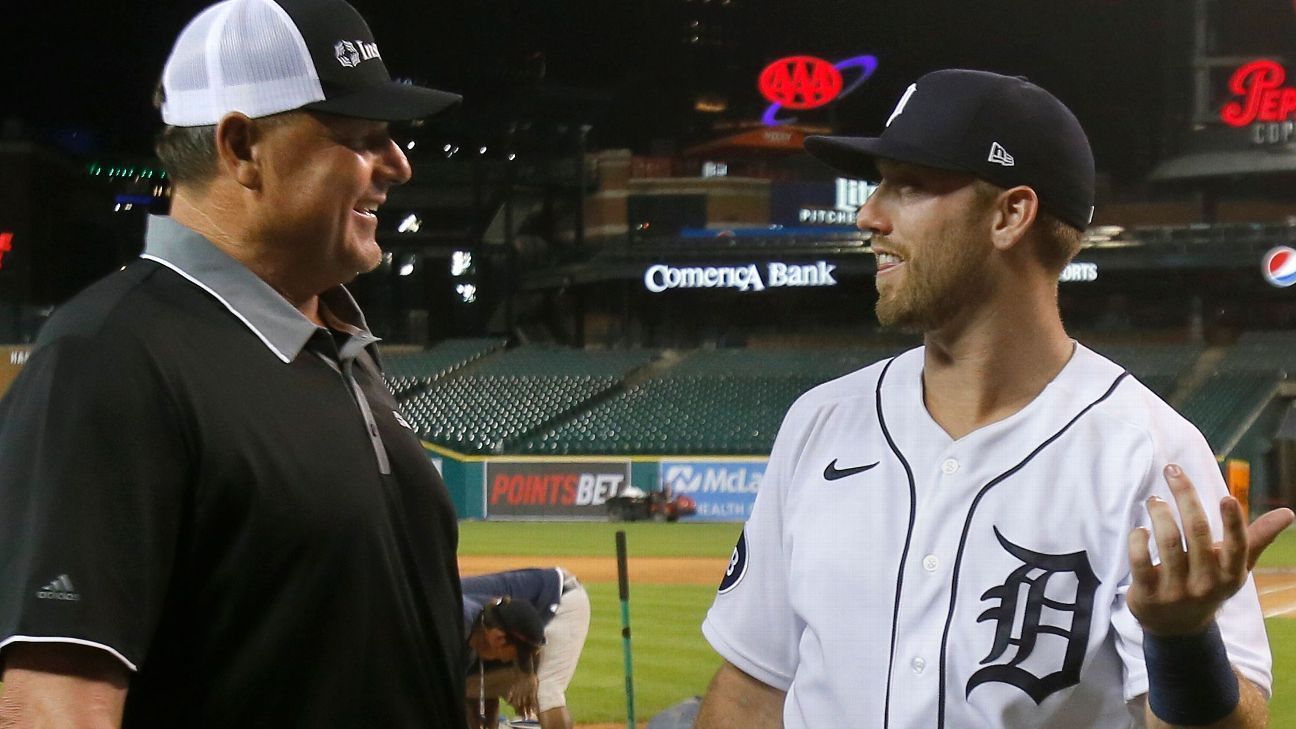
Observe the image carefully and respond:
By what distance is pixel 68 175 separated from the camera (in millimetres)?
35656

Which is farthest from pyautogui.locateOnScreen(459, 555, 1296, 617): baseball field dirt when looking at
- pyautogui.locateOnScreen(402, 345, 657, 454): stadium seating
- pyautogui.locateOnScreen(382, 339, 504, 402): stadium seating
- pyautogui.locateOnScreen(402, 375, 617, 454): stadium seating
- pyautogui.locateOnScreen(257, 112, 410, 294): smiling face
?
pyautogui.locateOnScreen(382, 339, 504, 402): stadium seating

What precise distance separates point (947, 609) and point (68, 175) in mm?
37502

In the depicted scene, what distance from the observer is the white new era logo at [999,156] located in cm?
215

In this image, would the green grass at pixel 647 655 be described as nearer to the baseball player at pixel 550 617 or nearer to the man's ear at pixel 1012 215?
the baseball player at pixel 550 617

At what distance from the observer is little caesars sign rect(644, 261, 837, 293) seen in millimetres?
31484

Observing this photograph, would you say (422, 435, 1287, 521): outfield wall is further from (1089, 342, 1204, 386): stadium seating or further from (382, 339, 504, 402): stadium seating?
(382, 339, 504, 402): stadium seating

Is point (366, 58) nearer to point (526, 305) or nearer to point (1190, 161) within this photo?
point (1190, 161)

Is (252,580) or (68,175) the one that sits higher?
(252,580)

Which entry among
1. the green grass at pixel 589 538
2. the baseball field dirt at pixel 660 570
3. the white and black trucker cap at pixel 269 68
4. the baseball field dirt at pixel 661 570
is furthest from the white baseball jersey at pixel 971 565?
the green grass at pixel 589 538

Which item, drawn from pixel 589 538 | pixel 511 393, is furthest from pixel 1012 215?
pixel 511 393

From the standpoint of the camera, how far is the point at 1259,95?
28.5 metres

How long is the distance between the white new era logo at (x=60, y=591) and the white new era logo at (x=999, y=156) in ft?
4.80

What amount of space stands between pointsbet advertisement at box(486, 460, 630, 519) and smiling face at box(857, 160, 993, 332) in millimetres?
21602

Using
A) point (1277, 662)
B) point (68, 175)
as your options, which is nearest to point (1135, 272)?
point (1277, 662)
